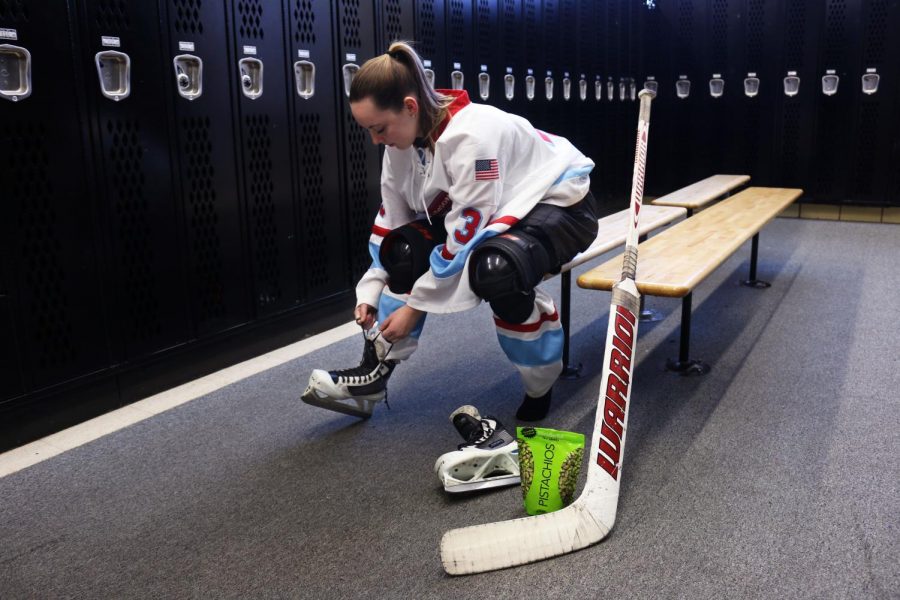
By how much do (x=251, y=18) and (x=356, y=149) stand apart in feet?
2.57

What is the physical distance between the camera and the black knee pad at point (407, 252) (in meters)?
2.03

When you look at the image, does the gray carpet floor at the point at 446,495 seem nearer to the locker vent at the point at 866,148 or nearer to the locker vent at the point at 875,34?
the locker vent at the point at 866,148

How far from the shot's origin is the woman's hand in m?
1.92

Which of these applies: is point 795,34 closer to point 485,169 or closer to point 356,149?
point 356,149

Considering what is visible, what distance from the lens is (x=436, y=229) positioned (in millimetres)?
2100

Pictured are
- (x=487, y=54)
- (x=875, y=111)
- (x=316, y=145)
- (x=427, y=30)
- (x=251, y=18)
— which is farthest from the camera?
(x=875, y=111)

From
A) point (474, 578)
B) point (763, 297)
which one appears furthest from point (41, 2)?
point (763, 297)

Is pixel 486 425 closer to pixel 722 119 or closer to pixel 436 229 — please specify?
pixel 436 229

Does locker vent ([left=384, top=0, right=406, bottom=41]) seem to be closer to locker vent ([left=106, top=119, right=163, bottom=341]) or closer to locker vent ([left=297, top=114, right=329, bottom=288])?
locker vent ([left=297, top=114, right=329, bottom=288])

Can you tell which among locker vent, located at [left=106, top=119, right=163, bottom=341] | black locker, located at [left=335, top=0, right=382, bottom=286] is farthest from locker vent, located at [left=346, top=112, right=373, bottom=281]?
locker vent, located at [left=106, top=119, right=163, bottom=341]

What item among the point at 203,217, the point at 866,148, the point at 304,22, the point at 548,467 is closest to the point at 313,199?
the point at 203,217

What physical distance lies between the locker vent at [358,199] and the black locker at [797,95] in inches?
153

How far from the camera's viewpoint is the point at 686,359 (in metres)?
2.64

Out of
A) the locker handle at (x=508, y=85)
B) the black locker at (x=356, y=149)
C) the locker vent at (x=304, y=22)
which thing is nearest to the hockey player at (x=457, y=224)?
the locker vent at (x=304, y=22)
